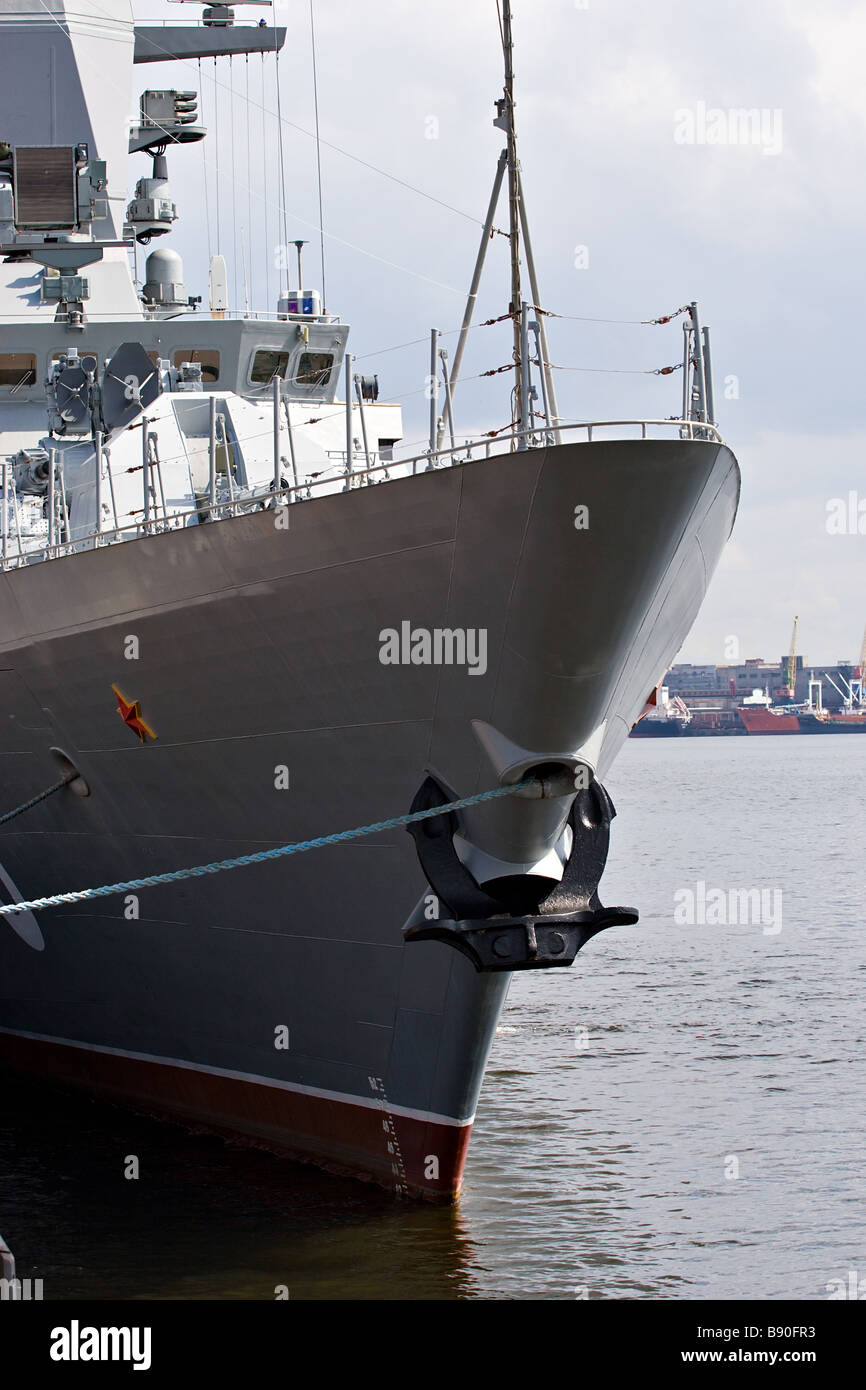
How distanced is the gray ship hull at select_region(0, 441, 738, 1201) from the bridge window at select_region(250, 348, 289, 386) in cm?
435

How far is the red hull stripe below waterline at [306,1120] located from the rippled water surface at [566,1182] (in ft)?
0.58

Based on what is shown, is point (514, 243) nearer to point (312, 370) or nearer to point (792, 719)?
point (312, 370)

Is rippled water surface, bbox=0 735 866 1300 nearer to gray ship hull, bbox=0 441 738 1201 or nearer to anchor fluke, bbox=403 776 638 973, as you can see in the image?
gray ship hull, bbox=0 441 738 1201

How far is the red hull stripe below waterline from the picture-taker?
882 cm

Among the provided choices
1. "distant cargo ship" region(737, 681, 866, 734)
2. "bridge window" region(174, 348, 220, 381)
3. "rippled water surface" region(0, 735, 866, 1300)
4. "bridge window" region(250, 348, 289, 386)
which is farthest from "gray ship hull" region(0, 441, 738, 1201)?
"distant cargo ship" region(737, 681, 866, 734)

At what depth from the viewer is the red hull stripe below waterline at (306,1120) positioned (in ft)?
Answer: 28.9

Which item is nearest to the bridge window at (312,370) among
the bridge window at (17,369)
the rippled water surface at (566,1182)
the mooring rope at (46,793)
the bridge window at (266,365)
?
the bridge window at (266,365)

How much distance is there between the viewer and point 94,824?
33.0ft
